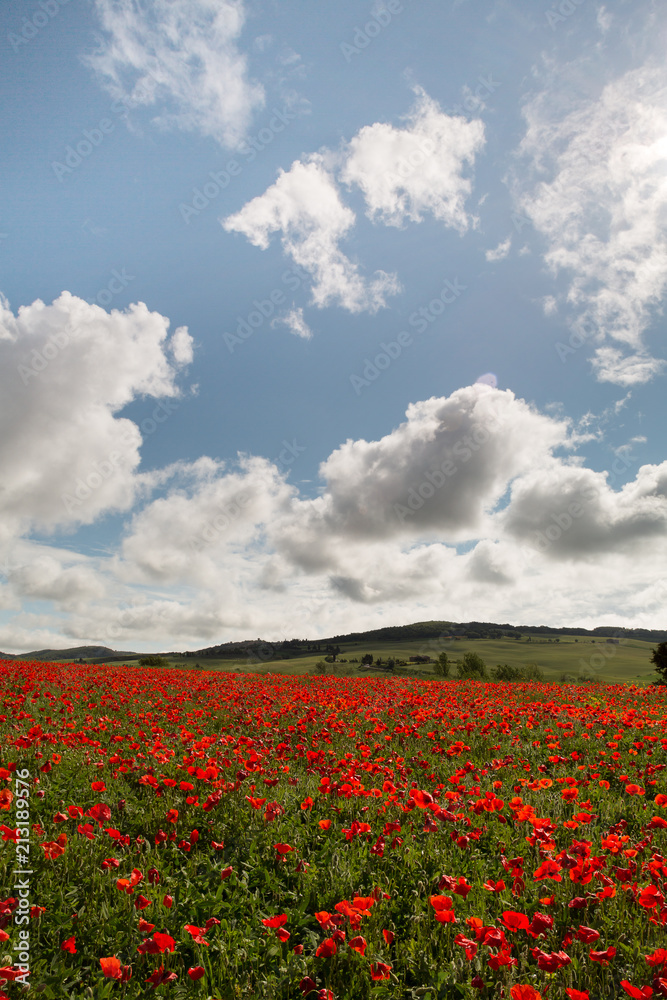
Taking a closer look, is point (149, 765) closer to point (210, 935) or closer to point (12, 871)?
point (12, 871)

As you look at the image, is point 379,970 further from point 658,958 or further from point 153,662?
point 153,662

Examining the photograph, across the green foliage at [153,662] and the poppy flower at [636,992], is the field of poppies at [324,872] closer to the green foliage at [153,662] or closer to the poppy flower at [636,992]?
the poppy flower at [636,992]

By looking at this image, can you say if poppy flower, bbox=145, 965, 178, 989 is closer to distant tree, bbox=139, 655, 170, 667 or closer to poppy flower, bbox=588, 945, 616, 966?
poppy flower, bbox=588, 945, 616, 966

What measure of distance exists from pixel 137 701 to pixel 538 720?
31.8ft

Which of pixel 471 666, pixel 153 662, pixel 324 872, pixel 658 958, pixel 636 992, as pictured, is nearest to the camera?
pixel 636 992

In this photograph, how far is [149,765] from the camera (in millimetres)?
6887

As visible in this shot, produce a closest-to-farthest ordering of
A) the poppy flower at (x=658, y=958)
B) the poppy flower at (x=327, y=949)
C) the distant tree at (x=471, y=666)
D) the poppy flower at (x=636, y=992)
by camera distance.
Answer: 1. the poppy flower at (x=636, y=992)
2. the poppy flower at (x=658, y=958)
3. the poppy flower at (x=327, y=949)
4. the distant tree at (x=471, y=666)

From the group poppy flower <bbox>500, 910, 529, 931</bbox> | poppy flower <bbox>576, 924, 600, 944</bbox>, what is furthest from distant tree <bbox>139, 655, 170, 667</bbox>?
poppy flower <bbox>576, 924, 600, 944</bbox>

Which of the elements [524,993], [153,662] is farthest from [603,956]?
[153,662]

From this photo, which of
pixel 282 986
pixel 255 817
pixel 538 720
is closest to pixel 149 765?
pixel 255 817

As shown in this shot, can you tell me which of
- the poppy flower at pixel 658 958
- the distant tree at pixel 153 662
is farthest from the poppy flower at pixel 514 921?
the distant tree at pixel 153 662

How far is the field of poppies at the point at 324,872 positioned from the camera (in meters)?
3.28

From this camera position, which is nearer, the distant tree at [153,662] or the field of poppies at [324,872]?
the field of poppies at [324,872]

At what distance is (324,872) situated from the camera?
4367 mm
